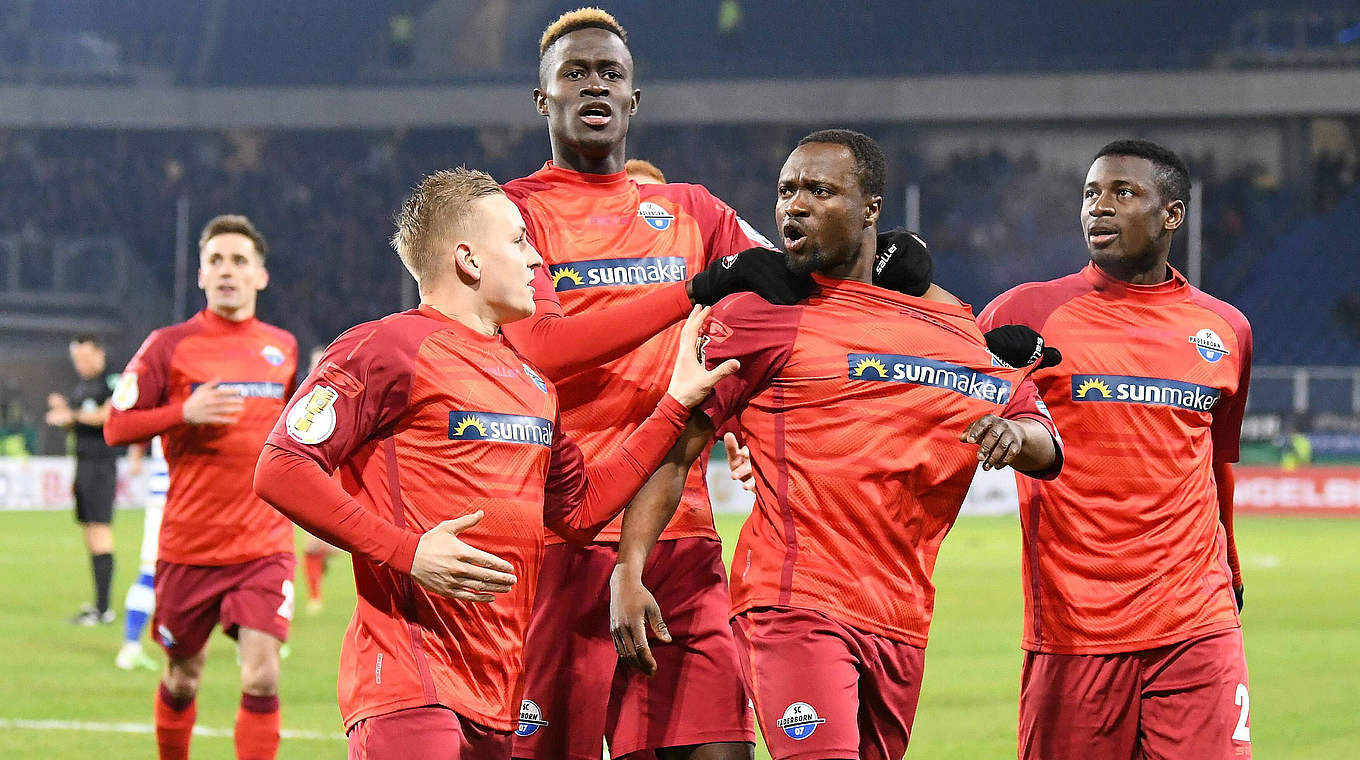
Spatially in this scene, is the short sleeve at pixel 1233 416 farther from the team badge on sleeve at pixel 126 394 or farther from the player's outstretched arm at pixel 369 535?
the team badge on sleeve at pixel 126 394

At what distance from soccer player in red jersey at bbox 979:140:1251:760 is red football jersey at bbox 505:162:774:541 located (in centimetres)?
97

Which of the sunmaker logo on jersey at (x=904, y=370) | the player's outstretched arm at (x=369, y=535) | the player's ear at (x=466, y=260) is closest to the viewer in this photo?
the player's outstretched arm at (x=369, y=535)

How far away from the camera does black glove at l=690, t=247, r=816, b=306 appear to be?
4.12m

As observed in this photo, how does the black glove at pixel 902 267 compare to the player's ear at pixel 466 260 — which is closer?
the player's ear at pixel 466 260

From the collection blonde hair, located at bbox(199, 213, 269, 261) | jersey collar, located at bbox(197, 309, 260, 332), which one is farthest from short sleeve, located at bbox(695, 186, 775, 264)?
jersey collar, located at bbox(197, 309, 260, 332)

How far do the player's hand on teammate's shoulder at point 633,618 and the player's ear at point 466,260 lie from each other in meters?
0.91

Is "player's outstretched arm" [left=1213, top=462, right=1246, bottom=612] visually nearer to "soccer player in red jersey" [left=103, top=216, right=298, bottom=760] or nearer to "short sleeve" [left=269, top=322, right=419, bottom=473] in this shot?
"short sleeve" [left=269, top=322, right=419, bottom=473]

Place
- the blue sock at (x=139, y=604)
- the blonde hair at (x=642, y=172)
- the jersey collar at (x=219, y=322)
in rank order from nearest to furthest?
1. the blonde hair at (x=642, y=172)
2. the jersey collar at (x=219, y=322)
3. the blue sock at (x=139, y=604)

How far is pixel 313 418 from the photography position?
3422 millimetres

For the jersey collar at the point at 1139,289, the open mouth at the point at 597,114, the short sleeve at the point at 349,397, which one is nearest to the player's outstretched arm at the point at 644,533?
the short sleeve at the point at 349,397

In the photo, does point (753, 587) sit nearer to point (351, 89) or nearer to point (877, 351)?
point (877, 351)

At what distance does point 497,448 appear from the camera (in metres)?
3.69

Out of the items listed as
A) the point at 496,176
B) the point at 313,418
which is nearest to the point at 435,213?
the point at 313,418

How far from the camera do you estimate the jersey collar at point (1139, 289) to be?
16.5 ft
